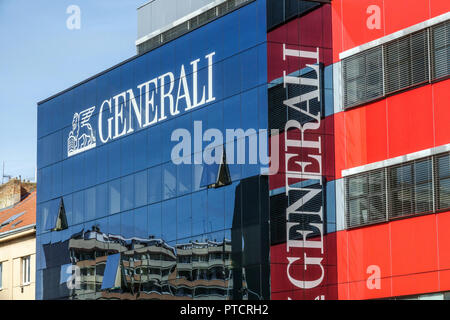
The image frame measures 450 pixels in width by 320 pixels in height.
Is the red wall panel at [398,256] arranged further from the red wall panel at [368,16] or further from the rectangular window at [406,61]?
the red wall panel at [368,16]

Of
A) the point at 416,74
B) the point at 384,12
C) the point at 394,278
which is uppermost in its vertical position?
the point at 384,12

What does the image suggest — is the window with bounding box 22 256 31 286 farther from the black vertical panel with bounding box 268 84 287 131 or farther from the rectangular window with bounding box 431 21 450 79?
the rectangular window with bounding box 431 21 450 79

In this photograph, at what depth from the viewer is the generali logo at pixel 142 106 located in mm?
37941

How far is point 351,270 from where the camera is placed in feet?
104

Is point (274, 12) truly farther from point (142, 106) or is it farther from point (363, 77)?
point (142, 106)

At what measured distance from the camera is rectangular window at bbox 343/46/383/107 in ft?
103

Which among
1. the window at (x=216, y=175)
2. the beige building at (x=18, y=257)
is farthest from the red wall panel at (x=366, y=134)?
the beige building at (x=18, y=257)

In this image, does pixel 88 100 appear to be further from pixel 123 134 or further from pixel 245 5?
pixel 245 5

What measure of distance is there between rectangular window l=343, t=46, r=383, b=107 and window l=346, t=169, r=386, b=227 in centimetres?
271

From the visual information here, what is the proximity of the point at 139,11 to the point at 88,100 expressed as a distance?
276 inches

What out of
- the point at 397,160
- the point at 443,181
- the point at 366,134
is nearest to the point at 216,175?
the point at 366,134

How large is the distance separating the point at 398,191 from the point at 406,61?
4.21 meters

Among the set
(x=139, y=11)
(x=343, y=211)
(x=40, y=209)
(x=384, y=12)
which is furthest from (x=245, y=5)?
(x=40, y=209)

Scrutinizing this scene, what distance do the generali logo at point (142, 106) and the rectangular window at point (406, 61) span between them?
8256 mm
